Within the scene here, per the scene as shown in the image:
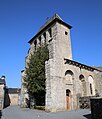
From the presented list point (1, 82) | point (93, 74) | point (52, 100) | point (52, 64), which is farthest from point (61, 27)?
point (1, 82)

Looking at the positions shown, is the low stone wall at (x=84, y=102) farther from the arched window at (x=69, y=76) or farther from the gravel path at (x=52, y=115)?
the gravel path at (x=52, y=115)

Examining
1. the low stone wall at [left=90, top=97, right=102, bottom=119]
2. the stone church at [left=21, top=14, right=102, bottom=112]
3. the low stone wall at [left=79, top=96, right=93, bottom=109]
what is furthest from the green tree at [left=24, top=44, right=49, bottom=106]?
the low stone wall at [left=90, top=97, right=102, bottom=119]

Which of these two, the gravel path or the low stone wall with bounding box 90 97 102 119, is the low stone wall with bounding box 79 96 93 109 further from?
the low stone wall with bounding box 90 97 102 119

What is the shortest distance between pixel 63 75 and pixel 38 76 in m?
3.44

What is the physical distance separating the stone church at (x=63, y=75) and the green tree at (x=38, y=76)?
160 cm

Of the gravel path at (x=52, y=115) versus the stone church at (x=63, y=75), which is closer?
the gravel path at (x=52, y=115)

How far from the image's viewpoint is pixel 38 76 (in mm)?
20359

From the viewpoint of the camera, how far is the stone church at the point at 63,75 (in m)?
17.9

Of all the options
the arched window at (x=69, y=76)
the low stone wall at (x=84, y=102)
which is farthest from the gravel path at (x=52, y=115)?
the arched window at (x=69, y=76)

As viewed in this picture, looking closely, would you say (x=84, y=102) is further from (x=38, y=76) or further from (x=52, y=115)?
(x=52, y=115)

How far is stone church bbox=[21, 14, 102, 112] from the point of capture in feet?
58.9

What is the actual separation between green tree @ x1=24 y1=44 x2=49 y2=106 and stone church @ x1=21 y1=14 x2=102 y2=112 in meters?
1.60

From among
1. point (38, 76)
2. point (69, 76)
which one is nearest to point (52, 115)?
point (38, 76)

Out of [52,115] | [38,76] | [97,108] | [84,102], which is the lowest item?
[52,115]
